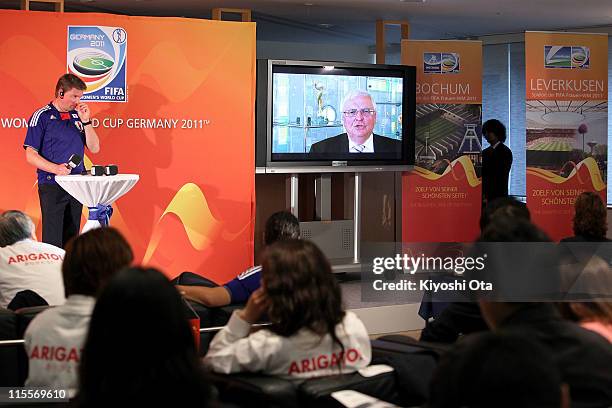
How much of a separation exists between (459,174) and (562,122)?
45.3 inches

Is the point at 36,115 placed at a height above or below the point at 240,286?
above

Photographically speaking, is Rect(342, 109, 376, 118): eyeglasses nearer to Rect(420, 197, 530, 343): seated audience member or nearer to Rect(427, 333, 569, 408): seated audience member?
Rect(420, 197, 530, 343): seated audience member

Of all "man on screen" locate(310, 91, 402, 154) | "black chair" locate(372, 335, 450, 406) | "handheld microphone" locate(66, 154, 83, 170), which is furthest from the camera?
"man on screen" locate(310, 91, 402, 154)

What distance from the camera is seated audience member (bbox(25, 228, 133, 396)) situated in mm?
2594

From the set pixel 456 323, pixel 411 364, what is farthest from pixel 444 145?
pixel 411 364

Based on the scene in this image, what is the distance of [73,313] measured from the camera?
8.67ft

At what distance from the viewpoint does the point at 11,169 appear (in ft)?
21.7

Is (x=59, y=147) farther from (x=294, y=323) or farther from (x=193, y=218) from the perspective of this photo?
(x=294, y=323)

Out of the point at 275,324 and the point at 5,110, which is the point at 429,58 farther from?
the point at 275,324

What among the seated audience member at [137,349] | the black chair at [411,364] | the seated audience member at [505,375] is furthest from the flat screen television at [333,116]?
the seated audience member at [505,375]

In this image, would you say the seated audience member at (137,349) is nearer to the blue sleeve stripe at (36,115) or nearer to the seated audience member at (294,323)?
the seated audience member at (294,323)

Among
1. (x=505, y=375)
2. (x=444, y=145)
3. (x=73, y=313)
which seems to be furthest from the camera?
(x=444, y=145)

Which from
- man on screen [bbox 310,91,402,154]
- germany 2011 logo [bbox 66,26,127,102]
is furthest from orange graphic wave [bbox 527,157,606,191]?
germany 2011 logo [bbox 66,26,127,102]

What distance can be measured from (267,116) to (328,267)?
5.27m
